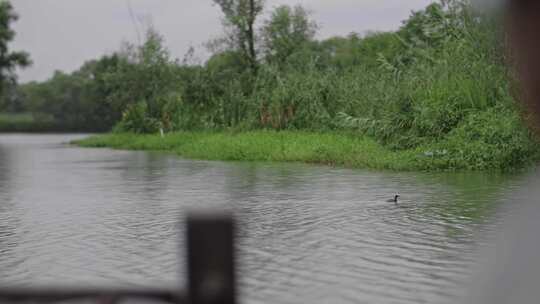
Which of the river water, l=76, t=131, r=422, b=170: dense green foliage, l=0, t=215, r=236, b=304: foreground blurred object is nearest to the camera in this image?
l=0, t=215, r=236, b=304: foreground blurred object

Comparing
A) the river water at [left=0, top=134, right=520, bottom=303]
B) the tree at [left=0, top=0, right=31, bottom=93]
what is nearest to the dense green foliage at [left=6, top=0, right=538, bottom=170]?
the river water at [left=0, top=134, right=520, bottom=303]

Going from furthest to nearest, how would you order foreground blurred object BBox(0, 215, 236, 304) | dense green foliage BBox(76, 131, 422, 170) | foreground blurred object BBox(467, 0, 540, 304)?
dense green foliage BBox(76, 131, 422, 170), foreground blurred object BBox(0, 215, 236, 304), foreground blurred object BBox(467, 0, 540, 304)

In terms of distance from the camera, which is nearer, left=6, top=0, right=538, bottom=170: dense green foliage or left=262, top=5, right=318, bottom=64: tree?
left=6, top=0, right=538, bottom=170: dense green foliage

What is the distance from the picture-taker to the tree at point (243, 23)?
110ft

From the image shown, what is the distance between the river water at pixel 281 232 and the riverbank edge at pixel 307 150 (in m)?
1.27

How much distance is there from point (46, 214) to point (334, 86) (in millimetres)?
14684

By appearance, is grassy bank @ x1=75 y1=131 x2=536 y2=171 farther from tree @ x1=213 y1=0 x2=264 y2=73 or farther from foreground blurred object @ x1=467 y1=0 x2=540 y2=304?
foreground blurred object @ x1=467 y1=0 x2=540 y2=304

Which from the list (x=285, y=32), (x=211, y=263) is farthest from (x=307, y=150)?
(x=285, y=32)

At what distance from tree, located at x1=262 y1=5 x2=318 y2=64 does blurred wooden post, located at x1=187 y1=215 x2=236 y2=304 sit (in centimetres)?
3224

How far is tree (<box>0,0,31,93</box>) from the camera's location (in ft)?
158

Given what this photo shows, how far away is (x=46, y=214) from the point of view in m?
8.08

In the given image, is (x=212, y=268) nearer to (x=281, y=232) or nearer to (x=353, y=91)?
(x=281, y=232)

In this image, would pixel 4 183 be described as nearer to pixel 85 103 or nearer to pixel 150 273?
pixel 150 273

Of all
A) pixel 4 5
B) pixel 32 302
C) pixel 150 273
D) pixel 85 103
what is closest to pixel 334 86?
pixel 150 273
